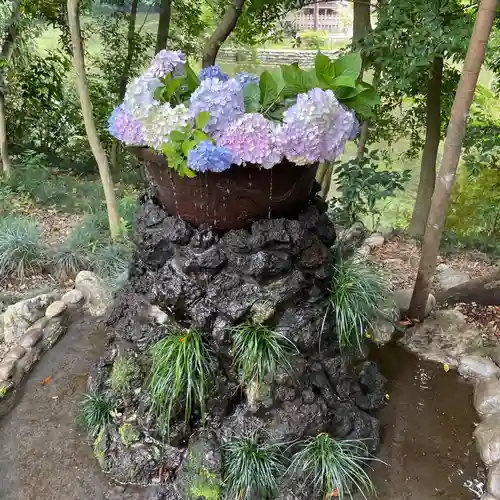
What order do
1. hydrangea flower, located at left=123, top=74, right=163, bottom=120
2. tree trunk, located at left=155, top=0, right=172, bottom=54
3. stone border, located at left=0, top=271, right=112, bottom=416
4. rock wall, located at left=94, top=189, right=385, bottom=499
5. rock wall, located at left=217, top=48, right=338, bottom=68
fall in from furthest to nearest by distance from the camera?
rock wall, located at left=217, top=48, right=338, bottom=68, tree trunk, located at left=155, top=0, right=172, bottom=54, stone border, located at left=0, top=271, right=112, bottom=416, rock wall, located at left=94, top=189, right=385, bottom=499, hydrangea flower, located at left=123, top=74, right=163, bottom=120

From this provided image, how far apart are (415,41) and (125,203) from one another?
9.14ft

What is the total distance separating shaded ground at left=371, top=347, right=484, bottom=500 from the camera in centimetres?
222

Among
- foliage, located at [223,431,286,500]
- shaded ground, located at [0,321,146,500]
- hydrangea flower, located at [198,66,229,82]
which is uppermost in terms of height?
hydrangea flower, located at [198,66,229,82]

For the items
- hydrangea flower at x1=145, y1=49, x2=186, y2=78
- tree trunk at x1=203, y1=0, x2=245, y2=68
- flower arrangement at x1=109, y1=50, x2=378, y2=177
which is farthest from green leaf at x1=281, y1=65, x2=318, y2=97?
tree trunk at x1=203, y1=0, x2=245, y2=68

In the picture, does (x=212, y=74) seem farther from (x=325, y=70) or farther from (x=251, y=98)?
(x=325, y=70)

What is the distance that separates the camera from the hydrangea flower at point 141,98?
6.38 feet

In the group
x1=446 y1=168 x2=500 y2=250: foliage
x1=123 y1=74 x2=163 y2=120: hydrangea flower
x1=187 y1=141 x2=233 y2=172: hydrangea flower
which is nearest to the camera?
x1=187 y1=141 x2=233 y2=172: hydrangea flower

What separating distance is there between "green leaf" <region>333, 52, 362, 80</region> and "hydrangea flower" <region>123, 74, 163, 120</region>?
729 millimetres

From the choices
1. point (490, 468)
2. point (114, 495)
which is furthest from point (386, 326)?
point (114, 495)

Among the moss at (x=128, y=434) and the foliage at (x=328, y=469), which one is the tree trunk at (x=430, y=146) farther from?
the moss at (x=128, y=434)

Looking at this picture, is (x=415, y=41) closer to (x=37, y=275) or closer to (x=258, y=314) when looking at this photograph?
(x=258, y=314)

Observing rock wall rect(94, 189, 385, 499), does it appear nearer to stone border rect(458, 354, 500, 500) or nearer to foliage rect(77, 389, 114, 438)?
foliage rect(77, 389, 114, 438)

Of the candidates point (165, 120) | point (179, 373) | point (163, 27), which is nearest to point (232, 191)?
point (165, 120)

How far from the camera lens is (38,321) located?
127 inches
